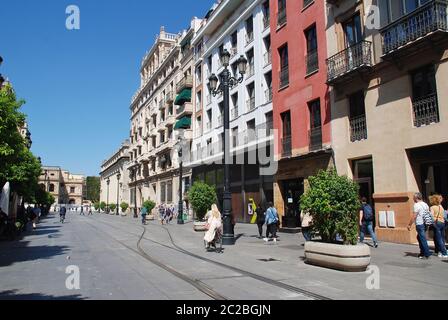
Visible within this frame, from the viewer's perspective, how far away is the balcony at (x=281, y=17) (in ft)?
77.7

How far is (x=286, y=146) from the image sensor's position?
22.6 m

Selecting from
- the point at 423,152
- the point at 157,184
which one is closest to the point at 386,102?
the point at 423,152

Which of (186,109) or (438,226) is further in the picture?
(186,109)

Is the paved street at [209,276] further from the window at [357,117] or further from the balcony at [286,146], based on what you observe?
the balcony at [286,146]

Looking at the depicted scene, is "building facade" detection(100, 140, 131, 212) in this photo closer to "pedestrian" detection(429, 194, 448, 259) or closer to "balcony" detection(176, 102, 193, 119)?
"balcony" detection(176, 102, 193, 119)

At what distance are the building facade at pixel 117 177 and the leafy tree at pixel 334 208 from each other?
56.7 meters

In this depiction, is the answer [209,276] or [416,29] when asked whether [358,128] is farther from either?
[209,276]

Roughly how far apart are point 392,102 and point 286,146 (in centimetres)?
805

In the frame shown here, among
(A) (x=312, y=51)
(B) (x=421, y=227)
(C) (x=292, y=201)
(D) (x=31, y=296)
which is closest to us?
(D) (x=31, y=296)

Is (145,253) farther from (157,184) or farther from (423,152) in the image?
(157,184)

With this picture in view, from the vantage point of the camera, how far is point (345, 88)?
58.4ft

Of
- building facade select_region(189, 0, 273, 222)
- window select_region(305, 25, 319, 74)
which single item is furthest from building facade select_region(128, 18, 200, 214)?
window select_region(305, 25, 319, 74)

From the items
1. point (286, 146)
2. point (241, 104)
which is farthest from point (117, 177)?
point (286, 146)

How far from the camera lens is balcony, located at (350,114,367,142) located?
55.3ft
